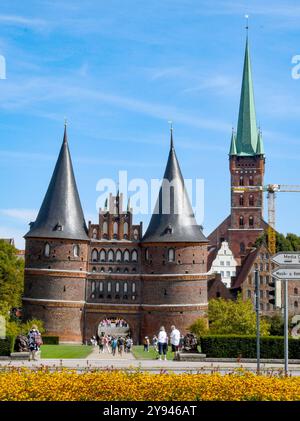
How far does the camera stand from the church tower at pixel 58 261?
63906 millimetres

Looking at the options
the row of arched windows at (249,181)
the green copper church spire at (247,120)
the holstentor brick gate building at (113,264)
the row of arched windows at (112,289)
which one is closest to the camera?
the holstentor brick gate building at (113,264)

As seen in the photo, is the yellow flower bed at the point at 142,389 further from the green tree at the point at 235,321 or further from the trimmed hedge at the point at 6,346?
the green tree at the point at 235,321

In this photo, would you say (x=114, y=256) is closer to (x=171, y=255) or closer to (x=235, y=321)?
(x=171, y=255)

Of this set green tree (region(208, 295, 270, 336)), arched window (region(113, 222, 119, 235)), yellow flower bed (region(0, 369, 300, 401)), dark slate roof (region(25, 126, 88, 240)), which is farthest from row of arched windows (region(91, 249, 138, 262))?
yellow flower bed (region(0, 369, 300, 401))

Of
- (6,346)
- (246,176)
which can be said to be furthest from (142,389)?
(246,176)

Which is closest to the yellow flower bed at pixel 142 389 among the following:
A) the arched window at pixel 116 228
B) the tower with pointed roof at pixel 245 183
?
the arched window at pixel 116 228

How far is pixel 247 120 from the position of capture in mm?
124438

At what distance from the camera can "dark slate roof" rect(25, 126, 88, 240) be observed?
211ft

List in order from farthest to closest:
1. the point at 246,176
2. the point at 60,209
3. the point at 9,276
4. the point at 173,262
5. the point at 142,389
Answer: the point at 246,176, the point at 9,276, the point at 173,262, the point at 60,209, the point at 142,389

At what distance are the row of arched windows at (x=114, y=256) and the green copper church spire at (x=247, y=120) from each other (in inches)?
2426

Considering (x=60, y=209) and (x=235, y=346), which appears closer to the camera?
(x=235, y=346)

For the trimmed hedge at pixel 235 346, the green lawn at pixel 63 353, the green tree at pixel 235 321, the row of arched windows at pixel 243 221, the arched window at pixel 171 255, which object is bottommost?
the green lawn at pixel 63 353

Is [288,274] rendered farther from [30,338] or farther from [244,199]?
[244,199]

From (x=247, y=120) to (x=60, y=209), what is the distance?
66249 millimetres
